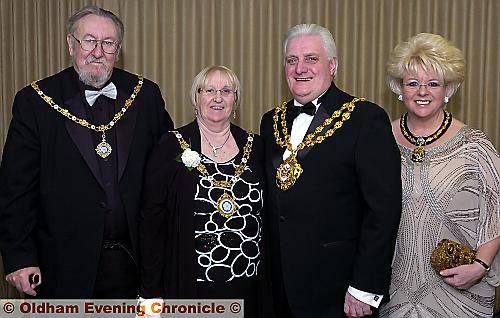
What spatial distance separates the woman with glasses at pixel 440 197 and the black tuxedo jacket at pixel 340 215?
0.15 m

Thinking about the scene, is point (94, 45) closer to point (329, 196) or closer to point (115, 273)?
point (115, 273)

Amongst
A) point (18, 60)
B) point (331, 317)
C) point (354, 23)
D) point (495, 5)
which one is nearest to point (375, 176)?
point (331, 317)

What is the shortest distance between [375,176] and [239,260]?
2.09 ft

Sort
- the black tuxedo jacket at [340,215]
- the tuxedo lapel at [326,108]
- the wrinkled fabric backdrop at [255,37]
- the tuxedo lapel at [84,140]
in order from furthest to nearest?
the wrinkled fabric backdrop at [255,37] → the tuxedo lapel at [84,140] → the tuxedo lapel at [326,108] → the black tuxedo jacket at [340,215]

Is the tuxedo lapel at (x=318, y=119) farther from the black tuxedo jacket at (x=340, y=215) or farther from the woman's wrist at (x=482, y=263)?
the woman's wrist at (x=482, y=263)

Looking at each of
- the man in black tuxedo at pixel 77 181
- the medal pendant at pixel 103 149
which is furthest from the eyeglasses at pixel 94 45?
the medal pendant at pixel 103 149

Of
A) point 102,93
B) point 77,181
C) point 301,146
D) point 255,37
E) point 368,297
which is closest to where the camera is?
point 368,297

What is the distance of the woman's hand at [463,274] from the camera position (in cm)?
249

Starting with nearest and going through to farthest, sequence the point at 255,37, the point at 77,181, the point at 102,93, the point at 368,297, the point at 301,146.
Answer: the point at 368,297, the point at 301,146, the point at 77,181, the point at 102,93, the point at 255,37

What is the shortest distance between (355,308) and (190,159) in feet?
2.83

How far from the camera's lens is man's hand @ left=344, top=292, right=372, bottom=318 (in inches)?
96.4

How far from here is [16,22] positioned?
4.26m

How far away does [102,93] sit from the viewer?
2768 millimetres

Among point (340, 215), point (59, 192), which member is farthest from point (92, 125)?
point (340, 215)
